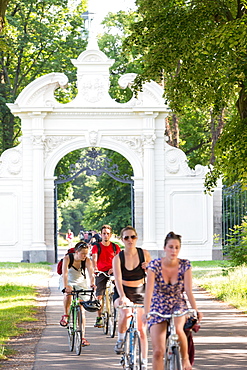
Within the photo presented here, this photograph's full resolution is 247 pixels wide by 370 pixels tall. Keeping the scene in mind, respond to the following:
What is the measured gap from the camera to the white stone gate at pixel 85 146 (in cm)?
3062

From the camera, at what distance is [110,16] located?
4738cm

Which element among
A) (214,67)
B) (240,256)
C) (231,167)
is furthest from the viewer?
(240,256)

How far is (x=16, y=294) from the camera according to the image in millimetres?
18844

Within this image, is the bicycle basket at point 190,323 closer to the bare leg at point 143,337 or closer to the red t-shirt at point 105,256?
the bare leg at point 143,337

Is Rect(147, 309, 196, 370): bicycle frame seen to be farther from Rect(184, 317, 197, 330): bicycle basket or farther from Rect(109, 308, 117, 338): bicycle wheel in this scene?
A: Rect(109, 308, 117, 338): bicycle wheel

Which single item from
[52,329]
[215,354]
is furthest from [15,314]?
[215,354]

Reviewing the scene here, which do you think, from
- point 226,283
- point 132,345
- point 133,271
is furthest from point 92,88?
point 132,345

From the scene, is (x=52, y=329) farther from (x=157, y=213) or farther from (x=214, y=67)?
(x=157, y=213)

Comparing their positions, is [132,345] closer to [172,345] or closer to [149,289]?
[149,289]

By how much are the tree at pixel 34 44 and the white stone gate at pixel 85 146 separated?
7150 millimetres

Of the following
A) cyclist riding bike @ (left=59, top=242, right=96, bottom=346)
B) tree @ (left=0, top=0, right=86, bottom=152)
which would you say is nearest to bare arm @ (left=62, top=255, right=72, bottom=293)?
cyclist riding bike @ (left=59, top=242, right=96, bottom=346)

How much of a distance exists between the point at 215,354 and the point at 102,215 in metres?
34.1

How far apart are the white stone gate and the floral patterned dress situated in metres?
23.0

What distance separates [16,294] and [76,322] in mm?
8318
